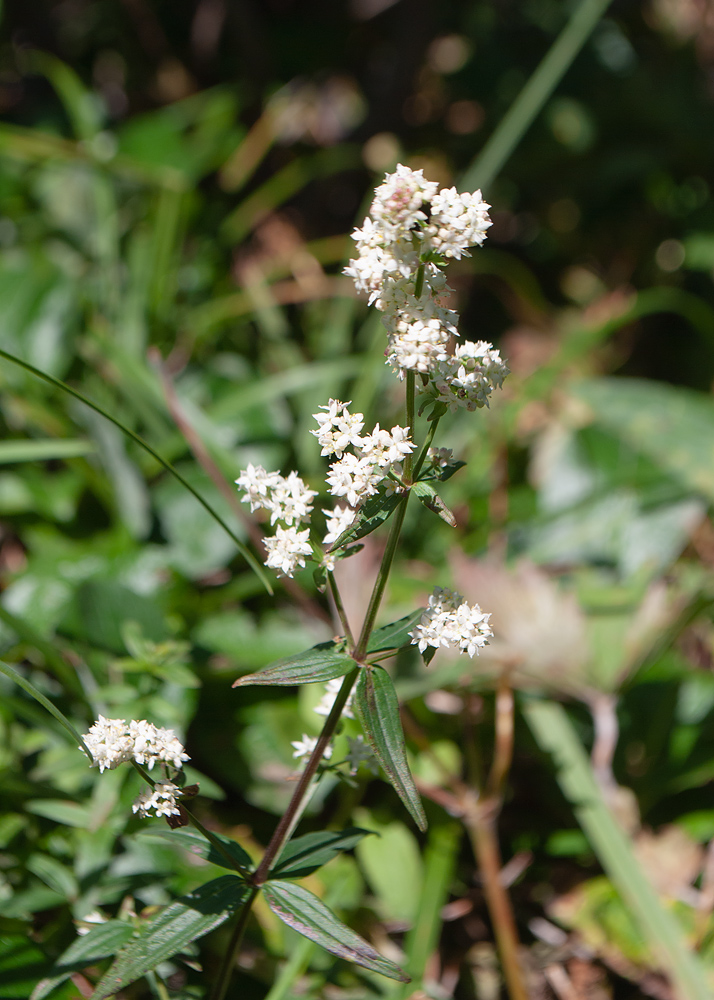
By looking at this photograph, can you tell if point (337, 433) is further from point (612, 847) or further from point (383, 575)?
point (612, 847)

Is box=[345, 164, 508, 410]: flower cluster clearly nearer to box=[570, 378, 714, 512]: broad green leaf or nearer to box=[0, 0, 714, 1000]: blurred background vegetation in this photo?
box=[0, 0, 714, 1000]: blurred background vegetation

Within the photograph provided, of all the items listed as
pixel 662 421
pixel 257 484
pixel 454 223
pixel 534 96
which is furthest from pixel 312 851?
pixel 534 96

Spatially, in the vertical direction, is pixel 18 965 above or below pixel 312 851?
below

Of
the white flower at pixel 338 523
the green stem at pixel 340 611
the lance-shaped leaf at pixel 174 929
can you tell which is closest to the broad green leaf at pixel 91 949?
the lance-shaped leaf at pixel 174 929

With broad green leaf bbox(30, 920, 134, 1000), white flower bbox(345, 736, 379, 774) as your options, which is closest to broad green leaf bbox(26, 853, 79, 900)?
broad green leaf bbox(30, 920, 134, 1000)

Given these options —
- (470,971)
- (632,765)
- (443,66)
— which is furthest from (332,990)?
(443,66)
